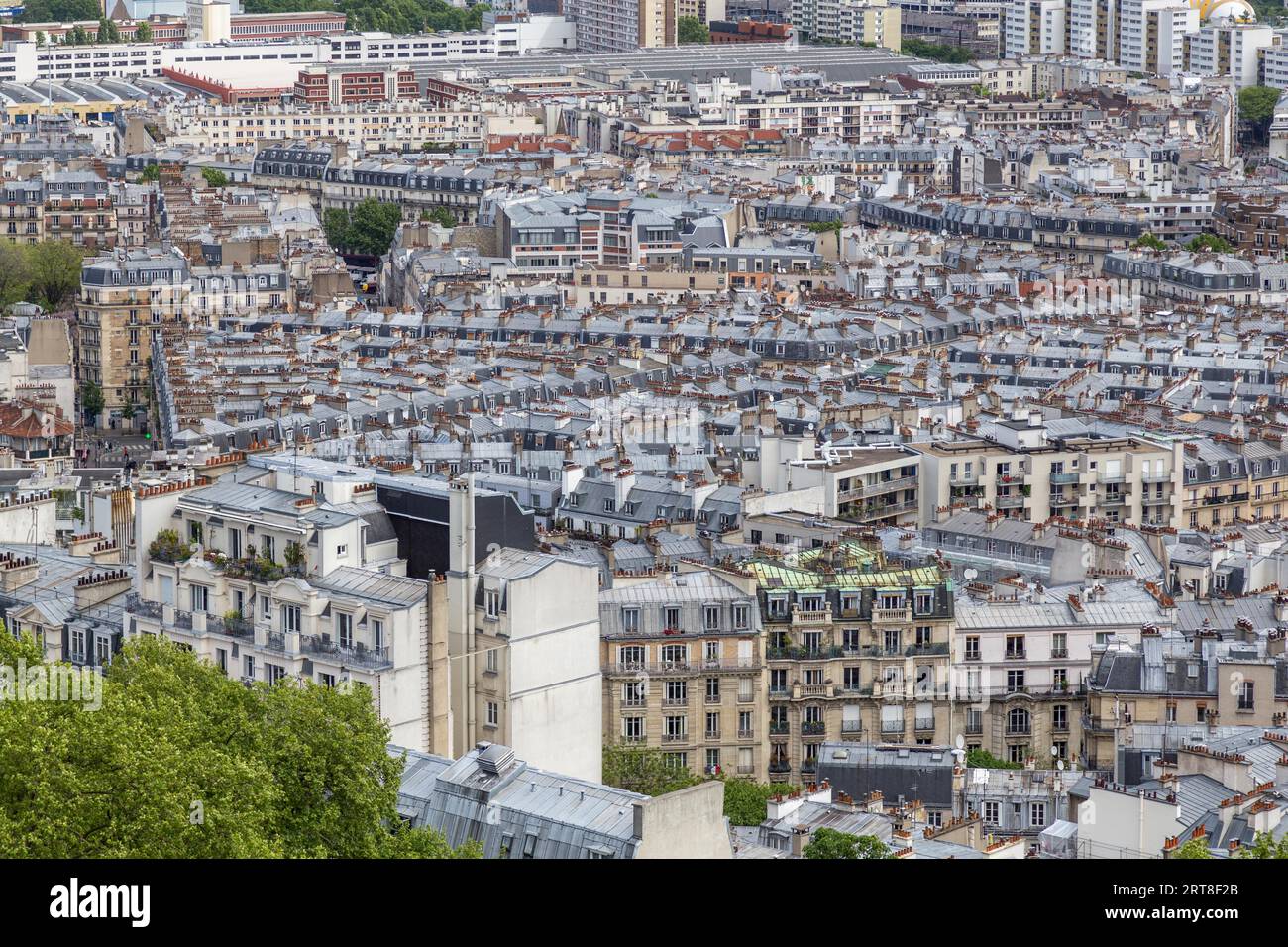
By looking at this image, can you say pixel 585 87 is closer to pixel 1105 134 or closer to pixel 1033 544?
pixel 1105 134

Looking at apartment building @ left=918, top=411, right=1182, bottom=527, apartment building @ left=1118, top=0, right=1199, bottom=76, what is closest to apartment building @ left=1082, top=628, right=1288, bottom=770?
apartment building @ left=918, top=411, right=1182, bottom=527

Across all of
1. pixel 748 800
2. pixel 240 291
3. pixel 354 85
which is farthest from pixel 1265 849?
pixel 354 85

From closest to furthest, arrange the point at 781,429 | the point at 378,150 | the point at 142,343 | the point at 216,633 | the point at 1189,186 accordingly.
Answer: the point at 216,633
the point at 781,429
the point at 142,343
the point at 1189,186
the point at 378,150

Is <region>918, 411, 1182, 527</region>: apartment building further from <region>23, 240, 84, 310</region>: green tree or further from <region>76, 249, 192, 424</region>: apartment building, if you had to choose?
<region>23, 240, 84, 310</region>: green tree

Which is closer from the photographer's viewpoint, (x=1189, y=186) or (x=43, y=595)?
(x=43, y=595)

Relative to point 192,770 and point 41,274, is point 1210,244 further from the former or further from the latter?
point 192,770

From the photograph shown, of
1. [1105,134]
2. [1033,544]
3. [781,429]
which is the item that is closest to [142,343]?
[781,429]

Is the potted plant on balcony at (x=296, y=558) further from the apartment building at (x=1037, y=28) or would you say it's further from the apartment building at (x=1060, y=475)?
the apartment building at (x=1037, y=28)
